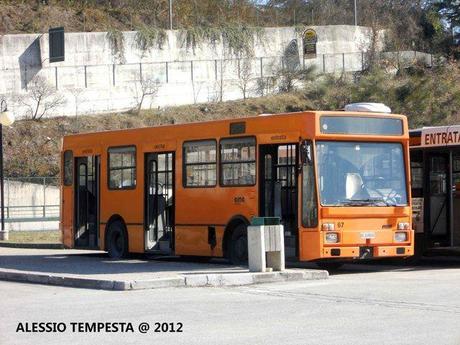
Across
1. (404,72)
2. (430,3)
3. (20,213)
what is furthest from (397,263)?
(430,3)

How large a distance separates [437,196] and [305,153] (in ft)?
14.3

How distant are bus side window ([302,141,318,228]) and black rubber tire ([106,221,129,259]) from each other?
6094 millimetres

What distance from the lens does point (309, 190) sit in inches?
696

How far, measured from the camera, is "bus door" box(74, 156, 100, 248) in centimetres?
2406

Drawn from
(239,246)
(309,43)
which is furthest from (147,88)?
(239,246)

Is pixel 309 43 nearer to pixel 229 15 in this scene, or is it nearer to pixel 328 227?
pixel 229 15

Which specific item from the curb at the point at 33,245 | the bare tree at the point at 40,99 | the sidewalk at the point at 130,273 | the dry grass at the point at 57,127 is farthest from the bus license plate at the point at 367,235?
the bare tree at the point at 40,99

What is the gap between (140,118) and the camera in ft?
160

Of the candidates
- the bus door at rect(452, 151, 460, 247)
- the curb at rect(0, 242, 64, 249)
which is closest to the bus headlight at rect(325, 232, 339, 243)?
the bus door at rect(452, 151, 460, 247)

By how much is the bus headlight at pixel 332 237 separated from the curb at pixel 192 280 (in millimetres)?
648

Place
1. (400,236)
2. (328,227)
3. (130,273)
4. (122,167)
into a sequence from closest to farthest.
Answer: (328,227)
(130,273)
(400,236)
(122,167)

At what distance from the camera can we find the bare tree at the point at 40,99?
4681 centimetres

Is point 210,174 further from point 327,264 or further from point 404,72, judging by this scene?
point 404,72

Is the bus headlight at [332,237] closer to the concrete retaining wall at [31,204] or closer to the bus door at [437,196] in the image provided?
the bus door at [437,196]
